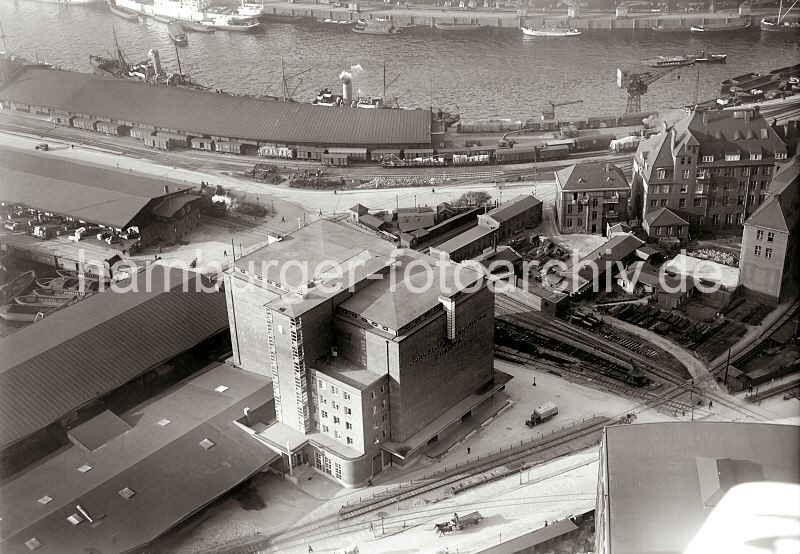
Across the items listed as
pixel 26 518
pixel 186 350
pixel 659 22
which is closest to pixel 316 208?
pixel 186 350

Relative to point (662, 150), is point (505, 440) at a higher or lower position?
lower

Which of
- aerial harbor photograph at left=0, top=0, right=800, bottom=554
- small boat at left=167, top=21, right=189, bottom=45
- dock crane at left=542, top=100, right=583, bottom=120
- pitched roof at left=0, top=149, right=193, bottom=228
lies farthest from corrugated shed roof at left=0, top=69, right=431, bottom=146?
small boat at left=167, top=21, right=189, bottom=45

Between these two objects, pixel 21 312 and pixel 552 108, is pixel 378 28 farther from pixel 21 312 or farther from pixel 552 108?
pixel 21 312

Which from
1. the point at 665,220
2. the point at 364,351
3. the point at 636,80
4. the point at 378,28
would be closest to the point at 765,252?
the point at 665,220

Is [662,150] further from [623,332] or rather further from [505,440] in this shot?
[505,440]

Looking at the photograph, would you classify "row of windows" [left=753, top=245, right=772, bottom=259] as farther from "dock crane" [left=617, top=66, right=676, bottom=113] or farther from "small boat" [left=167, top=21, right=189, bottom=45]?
"small boat" [left=167, top=21, right=189, bottom=45]

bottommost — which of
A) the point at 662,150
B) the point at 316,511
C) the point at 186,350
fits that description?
the point at 316,511
